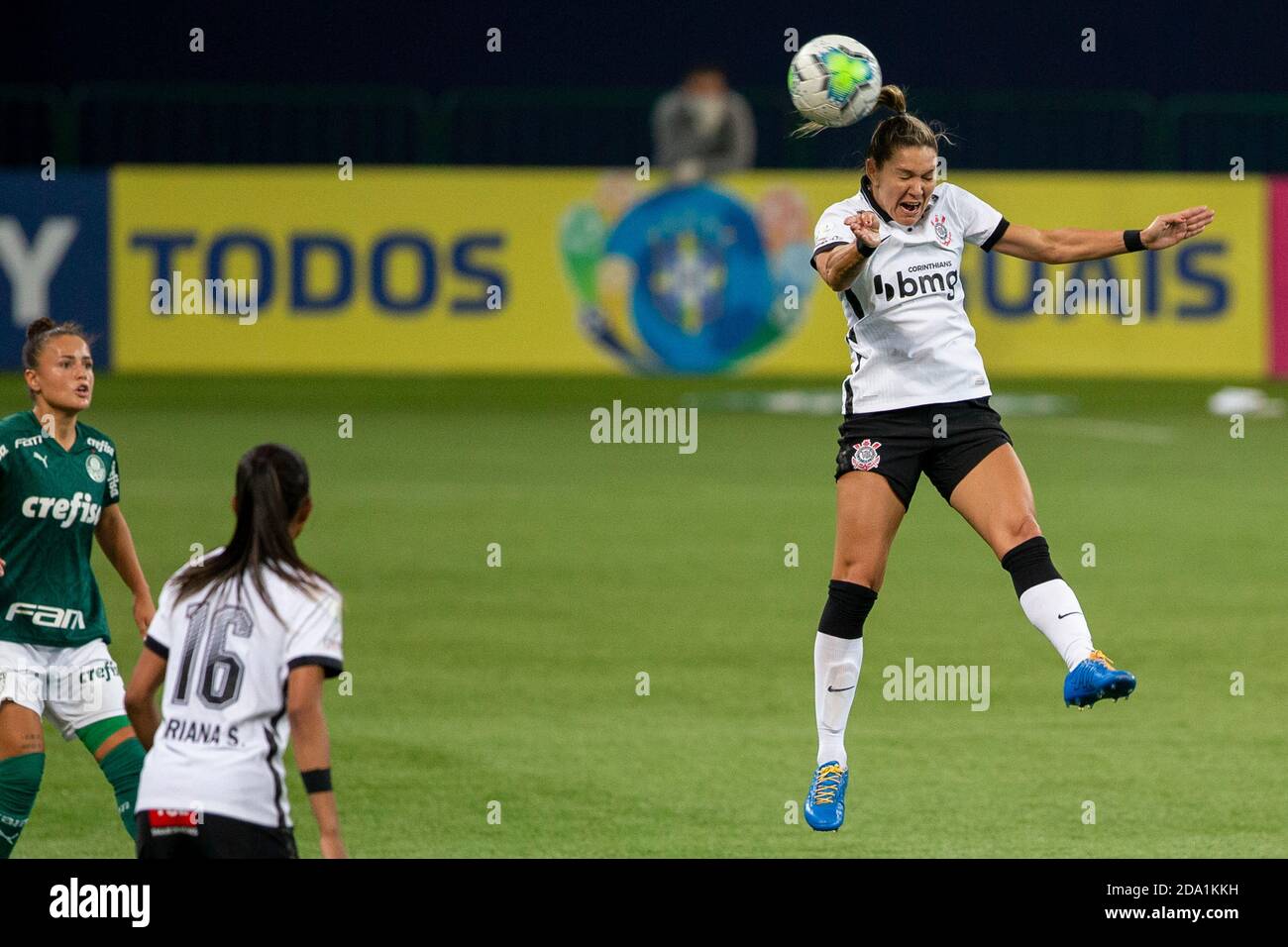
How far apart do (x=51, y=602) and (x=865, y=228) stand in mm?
2983


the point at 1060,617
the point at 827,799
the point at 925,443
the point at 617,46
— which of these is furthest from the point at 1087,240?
the point at 617,46

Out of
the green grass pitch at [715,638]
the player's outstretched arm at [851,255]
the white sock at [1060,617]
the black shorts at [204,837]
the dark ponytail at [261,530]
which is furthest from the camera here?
the green grass pitch at [715,638]

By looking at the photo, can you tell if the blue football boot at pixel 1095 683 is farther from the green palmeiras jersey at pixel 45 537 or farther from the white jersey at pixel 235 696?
the green palmeiras jersey at pixel 45 537

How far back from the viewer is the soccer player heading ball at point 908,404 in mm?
7938

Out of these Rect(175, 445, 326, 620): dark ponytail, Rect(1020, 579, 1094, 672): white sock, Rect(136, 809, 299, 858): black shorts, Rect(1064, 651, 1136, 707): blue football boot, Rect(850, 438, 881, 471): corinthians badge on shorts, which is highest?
Rect(850, 438, 881, 471): corinthians badge on shorts

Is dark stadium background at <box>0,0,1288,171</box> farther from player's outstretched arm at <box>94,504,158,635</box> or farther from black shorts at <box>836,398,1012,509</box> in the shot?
player's outstretched arm at <box>94,504,158,635</box>

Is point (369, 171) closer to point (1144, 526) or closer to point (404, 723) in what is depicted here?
point (1144, 526)

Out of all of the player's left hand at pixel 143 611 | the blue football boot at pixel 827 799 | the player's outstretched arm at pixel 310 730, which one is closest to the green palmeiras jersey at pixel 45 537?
the player's left hand at pixel 143 611

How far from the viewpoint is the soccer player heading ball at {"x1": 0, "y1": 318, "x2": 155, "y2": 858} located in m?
7.13

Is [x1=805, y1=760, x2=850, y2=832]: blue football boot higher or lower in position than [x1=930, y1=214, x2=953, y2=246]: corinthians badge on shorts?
lower

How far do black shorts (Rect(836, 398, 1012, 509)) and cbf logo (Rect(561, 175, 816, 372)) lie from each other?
47.2 feet

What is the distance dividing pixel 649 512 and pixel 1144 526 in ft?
11.8

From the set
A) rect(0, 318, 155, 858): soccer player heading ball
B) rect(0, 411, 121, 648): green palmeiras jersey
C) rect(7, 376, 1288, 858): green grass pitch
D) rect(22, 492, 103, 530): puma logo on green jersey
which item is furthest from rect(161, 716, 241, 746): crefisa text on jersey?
rect(7, 376, 1288, 858): green grass pitch
